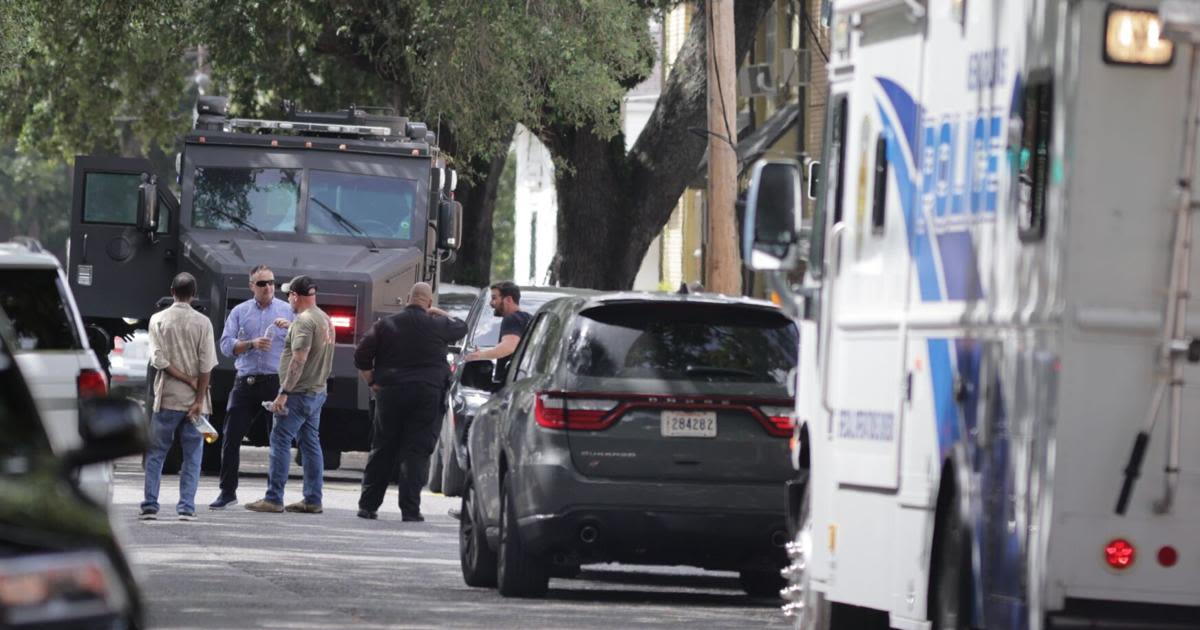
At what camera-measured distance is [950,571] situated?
8578mm

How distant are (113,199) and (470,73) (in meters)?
6.23

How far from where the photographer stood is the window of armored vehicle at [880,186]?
970 centimetres

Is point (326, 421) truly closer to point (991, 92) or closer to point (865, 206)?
point (865, 206)

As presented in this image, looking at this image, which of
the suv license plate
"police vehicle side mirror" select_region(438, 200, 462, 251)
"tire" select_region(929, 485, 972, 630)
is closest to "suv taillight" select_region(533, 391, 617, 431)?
the suv license plate

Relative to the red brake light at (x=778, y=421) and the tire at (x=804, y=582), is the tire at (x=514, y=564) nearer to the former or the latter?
the red brake light at (x=778, y=421)

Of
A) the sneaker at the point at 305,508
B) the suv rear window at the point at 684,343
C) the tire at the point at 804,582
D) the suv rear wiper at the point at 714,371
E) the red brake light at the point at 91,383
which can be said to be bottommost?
the sneaker at the point at 305,508

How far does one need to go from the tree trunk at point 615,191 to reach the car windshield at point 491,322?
12.3 metres

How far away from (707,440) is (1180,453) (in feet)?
19.4

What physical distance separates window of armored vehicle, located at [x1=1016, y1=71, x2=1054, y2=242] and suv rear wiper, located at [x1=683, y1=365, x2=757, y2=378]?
18.1 ft

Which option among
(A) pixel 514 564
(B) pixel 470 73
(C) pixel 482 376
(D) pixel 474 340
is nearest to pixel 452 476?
(D) pixel 474 340

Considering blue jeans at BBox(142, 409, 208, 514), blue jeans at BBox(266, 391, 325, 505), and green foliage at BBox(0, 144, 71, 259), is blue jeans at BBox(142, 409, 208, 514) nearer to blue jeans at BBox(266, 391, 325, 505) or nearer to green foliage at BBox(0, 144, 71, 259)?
blue jeans at BBox(266, 391, 325, 505)

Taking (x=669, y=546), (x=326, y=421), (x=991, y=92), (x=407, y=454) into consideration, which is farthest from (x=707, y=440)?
(x=326, y=421)

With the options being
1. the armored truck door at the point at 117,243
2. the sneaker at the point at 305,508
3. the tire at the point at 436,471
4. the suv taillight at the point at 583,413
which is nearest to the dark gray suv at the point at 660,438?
the suv taillight at the point at 583,413

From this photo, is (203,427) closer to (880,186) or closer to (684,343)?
(684,343)
